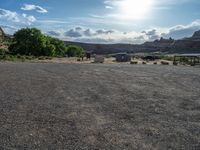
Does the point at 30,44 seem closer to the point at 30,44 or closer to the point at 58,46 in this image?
the point at 30,44

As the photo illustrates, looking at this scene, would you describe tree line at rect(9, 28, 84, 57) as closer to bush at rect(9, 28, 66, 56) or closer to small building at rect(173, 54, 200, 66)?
bush at rect(9, 28, 66, 56)

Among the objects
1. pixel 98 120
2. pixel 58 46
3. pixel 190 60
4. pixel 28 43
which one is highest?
pixel 28 43

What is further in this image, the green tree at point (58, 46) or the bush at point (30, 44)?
the green tree at point (58, 46)

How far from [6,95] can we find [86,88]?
4767 mm

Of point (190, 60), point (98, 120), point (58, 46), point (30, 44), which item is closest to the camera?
point (98, 120)

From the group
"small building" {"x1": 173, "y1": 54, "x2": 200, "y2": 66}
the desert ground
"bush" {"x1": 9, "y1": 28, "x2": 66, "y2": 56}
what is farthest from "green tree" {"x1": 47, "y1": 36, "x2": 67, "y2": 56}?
the desert ground

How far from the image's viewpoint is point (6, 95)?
14.4m

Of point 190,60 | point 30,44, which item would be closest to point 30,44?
point 30,44

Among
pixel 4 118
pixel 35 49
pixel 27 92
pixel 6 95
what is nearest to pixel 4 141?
pixel 4 118

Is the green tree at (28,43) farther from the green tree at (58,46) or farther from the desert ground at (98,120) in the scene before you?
the desert ground at (98,120)

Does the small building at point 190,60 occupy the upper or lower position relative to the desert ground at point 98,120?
lower

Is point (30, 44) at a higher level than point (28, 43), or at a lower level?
lower

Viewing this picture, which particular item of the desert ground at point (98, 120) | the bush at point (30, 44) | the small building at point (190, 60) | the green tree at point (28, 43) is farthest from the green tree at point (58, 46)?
the desert ground at point (98, 120)

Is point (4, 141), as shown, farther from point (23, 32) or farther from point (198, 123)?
point (23, 32)
